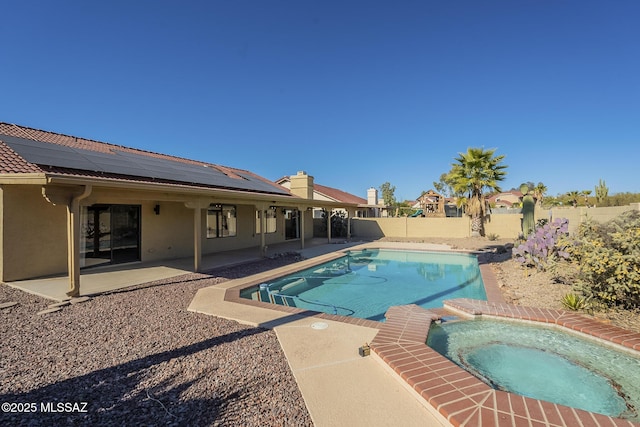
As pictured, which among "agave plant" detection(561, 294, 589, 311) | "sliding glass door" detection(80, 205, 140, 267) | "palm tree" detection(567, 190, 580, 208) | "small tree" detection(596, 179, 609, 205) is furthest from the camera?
"palm tree" detection(567, 190, 580, 208)

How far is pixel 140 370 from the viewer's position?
3730 millimetres

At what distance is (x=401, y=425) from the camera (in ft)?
8.87

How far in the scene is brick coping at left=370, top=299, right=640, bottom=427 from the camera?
2680mm

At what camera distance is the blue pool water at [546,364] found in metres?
3.39

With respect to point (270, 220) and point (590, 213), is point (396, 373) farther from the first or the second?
point (270, 220)

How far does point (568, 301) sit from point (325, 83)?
16789 millimetres

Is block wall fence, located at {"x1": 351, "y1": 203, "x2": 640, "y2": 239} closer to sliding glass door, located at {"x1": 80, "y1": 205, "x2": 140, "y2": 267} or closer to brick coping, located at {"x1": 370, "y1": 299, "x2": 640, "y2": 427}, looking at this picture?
sliding glass door, located at {"x1": 80, "y1": 205, "x2": 140, "y2": 267}

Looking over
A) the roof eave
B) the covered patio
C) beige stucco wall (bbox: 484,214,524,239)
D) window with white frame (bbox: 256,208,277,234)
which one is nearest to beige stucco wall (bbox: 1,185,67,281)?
the covered patio

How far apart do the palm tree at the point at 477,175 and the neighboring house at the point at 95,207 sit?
11589 millimetres

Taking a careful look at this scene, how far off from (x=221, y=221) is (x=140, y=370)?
38.7ft

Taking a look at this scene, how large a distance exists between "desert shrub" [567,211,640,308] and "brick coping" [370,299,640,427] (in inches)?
34.4

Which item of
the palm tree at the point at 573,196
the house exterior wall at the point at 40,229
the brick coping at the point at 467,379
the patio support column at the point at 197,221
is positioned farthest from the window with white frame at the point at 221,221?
the palm tree at the point at 573,196

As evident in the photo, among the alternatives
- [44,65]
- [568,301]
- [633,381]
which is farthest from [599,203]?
[44,65]

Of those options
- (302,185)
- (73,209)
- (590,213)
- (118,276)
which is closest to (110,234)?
(118,276)
